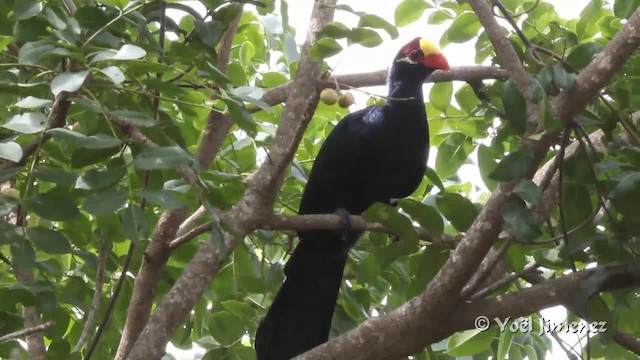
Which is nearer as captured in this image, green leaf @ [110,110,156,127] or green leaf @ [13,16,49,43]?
green leaf @ [110,110,156,127]

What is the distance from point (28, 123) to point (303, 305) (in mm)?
964

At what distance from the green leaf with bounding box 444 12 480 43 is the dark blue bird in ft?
0.94

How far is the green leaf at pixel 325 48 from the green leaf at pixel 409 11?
1.79 feet

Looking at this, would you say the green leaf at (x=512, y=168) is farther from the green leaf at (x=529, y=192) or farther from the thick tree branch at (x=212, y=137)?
the thick tree branch at (x=212, y=137)

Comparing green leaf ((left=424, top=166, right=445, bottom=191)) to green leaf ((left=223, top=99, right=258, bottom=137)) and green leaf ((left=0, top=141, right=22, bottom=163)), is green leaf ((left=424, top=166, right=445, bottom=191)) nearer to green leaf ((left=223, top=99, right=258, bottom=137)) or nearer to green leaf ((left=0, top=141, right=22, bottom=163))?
green leaf ((left=223, top=99, right=258, bottom=137))

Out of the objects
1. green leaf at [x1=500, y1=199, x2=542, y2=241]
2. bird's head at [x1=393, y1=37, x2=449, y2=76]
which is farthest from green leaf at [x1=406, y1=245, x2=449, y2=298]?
bird's head at [x1=393, y1=37, x2=449, y2=76]

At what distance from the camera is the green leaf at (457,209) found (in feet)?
5.29

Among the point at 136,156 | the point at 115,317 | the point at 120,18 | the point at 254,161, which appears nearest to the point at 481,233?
the point at 136,156

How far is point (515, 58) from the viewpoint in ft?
5.24

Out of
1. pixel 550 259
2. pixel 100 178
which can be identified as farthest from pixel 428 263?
pixel 100 178

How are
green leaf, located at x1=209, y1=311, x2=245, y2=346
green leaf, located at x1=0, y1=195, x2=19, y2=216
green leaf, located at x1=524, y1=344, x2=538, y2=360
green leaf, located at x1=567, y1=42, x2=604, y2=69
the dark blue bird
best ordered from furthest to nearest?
the dark blue bird, green leaf, located at x1=524, y1=344, x2=538, y2=360, green leaf, located at x1=209, y1=311, x2=245, y2=346, green leaf, located at x1=567, y1=42, x2=604, y2=69, green leaf, located at x1=0, y1=195, x2=19, y2=216

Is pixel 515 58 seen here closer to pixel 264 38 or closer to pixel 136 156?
pixel 136 156

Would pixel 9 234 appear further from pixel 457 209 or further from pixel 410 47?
pixel 410 47

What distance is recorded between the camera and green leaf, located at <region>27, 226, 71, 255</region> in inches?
53.5
